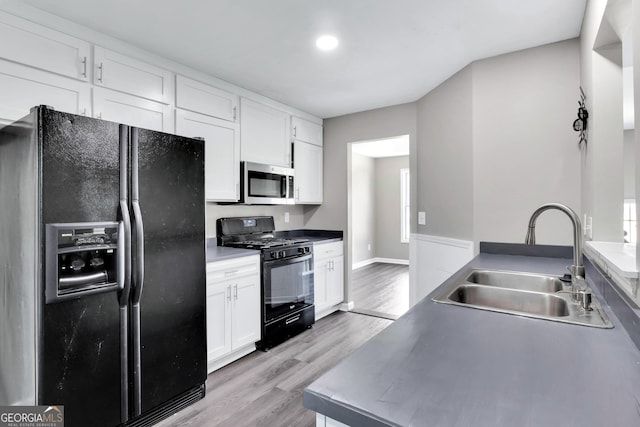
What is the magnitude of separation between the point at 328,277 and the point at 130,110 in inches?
96.7

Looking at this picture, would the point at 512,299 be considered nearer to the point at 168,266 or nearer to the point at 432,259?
the point at 432,259

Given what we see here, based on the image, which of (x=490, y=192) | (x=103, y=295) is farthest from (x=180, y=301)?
(x=490, y=192)

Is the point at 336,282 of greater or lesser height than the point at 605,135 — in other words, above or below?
below

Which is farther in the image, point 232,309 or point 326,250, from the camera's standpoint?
point 326,250

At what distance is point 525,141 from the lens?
91.7 inches

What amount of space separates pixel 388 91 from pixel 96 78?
236 centimetres

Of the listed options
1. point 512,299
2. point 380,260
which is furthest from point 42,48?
point 380,260

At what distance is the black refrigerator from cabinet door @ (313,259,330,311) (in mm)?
1578

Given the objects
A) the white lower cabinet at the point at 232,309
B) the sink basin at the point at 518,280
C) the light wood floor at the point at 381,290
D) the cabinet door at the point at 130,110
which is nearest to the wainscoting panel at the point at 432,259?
the light wood floor at the point at 381,290

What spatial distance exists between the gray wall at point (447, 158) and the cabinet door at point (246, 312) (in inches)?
67.8

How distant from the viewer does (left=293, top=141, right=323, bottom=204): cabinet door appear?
3725 millimetres

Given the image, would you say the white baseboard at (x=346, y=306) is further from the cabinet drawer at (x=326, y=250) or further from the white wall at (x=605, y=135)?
the white wall at (x=605, y=135)

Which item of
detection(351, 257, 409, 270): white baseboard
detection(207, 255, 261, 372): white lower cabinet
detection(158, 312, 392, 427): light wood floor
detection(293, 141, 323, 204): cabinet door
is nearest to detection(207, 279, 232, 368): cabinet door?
detection(207, 255, 261, 372): white lower cabinet

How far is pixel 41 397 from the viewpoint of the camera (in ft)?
4.88
